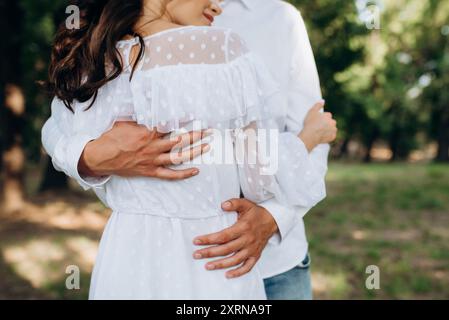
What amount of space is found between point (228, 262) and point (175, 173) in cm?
33

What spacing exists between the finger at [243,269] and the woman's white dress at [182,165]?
2cm

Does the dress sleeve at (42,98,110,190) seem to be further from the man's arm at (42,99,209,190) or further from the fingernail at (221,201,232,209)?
the fingernail at (221,201,232,209)

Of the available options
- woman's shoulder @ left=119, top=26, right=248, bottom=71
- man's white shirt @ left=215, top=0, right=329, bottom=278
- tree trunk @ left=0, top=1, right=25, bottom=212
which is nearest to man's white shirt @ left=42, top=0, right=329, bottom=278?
man's white shirt @ left=215, top=0, right=329, bottom=278

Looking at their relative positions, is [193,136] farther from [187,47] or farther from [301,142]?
[301,142]

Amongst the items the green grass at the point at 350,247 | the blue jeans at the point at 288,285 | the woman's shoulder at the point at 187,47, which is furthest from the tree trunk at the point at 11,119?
the woman's shoulder at the point at 187,47

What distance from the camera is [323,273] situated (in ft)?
18.9

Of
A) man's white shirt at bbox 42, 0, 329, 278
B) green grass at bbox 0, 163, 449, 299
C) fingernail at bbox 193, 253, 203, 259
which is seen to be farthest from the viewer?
green grass at bbox 0, 163, 449, 299

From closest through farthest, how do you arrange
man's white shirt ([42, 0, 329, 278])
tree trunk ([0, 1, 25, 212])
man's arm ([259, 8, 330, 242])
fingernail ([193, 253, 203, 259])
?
1. fingernail ([193, 253, 203, 259])
2. man's arm ([259, 8, 330, 242])
3. man's white shirt ([42, 0, 329, 278])
4. tree trunk ([0, 1, 25, 212])

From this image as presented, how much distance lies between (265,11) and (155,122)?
2.65 ft

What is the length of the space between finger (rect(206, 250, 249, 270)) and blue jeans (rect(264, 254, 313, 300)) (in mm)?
438

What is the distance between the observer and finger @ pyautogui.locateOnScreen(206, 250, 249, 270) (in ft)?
5.06

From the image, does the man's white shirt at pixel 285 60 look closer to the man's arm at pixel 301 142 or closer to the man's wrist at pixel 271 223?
the man's arm at pixel 301 142

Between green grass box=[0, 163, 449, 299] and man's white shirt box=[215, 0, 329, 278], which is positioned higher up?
man's white shirt box=[215, 0, 329, 278]
